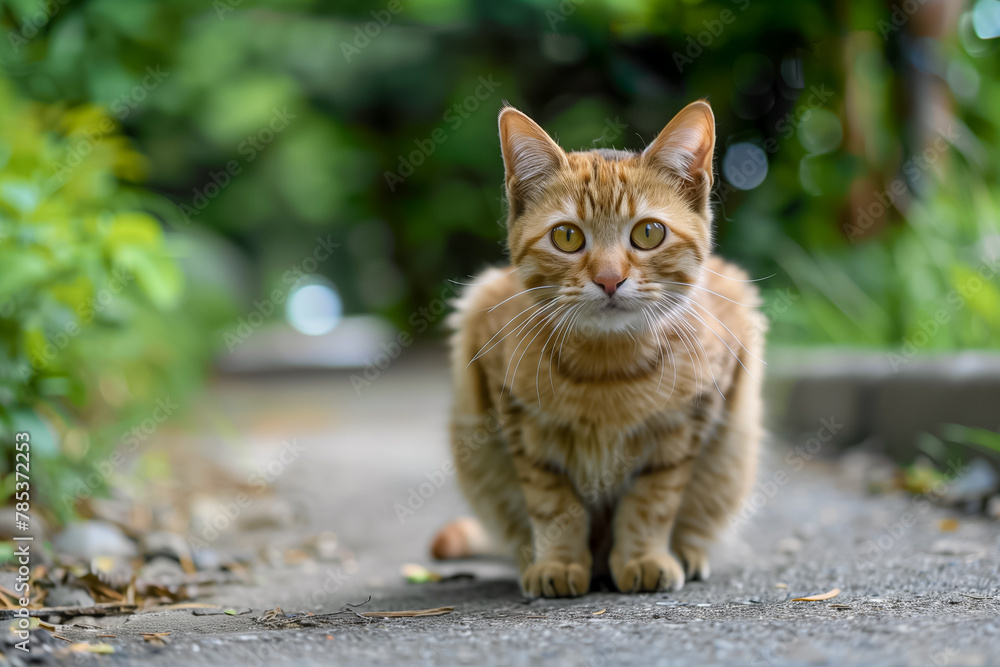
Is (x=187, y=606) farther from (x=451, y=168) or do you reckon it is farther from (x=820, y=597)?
(x=451, y=168)

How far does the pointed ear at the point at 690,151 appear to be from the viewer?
213cm

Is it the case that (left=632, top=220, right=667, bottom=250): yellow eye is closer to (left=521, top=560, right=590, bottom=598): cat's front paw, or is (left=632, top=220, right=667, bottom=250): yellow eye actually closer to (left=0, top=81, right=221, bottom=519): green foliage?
(left=521, top=560, right=590, bottom=598): cat's front paw

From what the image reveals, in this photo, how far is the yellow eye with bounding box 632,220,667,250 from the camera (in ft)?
6.81

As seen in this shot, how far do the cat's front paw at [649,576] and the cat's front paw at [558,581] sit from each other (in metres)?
0.10

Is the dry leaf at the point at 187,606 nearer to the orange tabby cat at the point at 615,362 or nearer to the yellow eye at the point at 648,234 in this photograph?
the orange tabby cat at the point at 615,362

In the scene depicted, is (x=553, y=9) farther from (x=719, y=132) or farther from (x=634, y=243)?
(x=634, y=243)

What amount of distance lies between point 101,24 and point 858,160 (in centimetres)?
431

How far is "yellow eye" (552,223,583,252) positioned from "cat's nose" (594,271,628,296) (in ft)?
0.51

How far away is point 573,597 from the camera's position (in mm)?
2150

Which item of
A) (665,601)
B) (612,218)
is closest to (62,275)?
(612,218)

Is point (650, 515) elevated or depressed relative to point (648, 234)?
depressed

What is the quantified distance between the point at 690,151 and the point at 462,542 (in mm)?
1579

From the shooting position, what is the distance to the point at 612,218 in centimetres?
207

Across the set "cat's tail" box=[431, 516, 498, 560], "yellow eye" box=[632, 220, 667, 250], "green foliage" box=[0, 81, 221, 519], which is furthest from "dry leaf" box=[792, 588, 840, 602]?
"green foliage" box=[0, 81, 221, 519]
